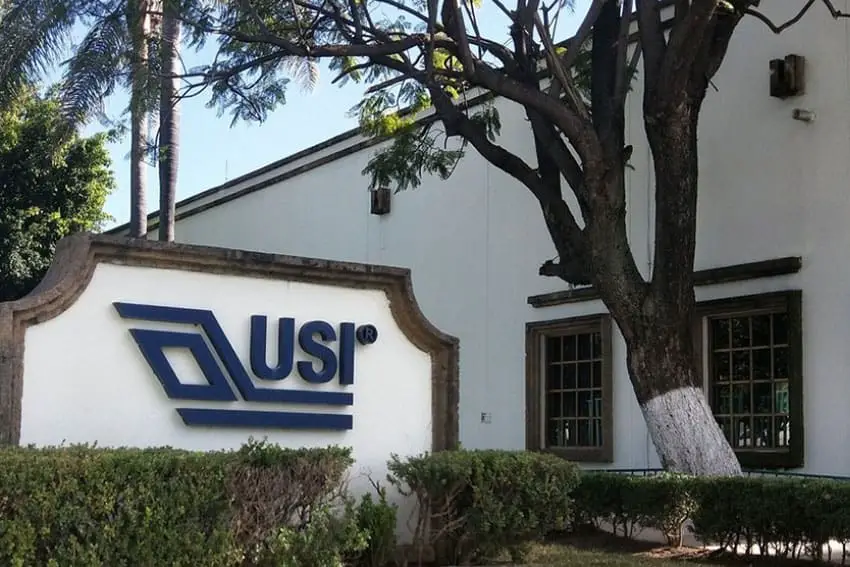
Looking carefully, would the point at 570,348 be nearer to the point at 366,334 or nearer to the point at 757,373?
the point at 757,373

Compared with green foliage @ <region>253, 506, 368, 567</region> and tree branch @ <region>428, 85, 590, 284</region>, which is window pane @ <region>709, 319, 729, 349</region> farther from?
green foliage @ <region>253, 506, 368, 567</region>

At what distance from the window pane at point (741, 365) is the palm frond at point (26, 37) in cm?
910

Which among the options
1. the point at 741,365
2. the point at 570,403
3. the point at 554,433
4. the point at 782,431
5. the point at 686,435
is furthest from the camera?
the point at 554,433

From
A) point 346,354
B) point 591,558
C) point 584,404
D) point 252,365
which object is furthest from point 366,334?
point 584,404

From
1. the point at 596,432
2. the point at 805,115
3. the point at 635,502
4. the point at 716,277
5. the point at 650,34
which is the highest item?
the point at 650,34

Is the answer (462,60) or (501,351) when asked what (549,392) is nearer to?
(501,351)

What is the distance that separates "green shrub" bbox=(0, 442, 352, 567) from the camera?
739cm

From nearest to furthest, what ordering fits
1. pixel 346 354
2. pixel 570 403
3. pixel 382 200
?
pixel 346 354, pixel 570 403, pixel 382 200

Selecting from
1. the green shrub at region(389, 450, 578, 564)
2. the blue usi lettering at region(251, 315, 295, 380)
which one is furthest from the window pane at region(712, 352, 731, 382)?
the blue usi lettering at region(251, 315, 295, 380)

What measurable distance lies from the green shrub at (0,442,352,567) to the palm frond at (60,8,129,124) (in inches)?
276

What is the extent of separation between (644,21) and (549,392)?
6323 mm

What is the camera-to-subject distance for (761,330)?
552 inches

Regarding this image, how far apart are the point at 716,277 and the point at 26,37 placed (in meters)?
9.39

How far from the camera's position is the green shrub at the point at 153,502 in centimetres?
739
